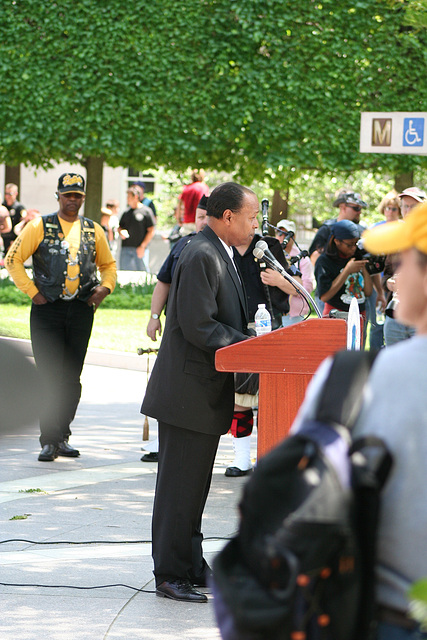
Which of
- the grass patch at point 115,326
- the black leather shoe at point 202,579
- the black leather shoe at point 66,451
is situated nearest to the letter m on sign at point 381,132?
the black leather shoe at point 66,451

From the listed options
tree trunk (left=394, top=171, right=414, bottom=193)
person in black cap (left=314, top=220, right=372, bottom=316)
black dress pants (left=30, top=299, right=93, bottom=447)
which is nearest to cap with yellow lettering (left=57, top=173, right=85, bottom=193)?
black dress pants (left=30, top=299, right=93, bottom=447)

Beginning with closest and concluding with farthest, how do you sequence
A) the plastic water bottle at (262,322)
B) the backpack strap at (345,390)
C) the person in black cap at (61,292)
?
the backpack strap at (345,390)
the plastic water bottle at (262,322)
the person in black cap at (61,292)

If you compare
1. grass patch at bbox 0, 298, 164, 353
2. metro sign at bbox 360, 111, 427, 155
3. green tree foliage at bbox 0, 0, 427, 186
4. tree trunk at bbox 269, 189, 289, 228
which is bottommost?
grass patch at bbox 0, 298, 164, 353

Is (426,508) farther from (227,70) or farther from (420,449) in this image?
(227,70)

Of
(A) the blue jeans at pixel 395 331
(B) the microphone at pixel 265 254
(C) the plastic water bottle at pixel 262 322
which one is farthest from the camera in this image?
(A) the blue jeans at pixel 395 331

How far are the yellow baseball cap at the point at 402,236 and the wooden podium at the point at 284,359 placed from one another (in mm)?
2553

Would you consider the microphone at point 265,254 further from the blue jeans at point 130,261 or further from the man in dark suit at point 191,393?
the blue jeans at point 130,261

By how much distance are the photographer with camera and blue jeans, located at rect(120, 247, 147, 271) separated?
1095cm

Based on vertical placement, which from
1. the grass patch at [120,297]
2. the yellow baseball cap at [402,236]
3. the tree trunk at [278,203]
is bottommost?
the grass patch at [120,297]

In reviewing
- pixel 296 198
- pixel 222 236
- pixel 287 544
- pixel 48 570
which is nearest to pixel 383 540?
pixel 287 544

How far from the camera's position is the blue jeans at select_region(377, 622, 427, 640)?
2.12 metres

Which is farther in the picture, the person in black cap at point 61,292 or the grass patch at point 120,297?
the grass patch at point 120,297

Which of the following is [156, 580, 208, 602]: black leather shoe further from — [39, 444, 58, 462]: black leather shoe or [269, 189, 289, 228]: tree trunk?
[269, 189, 289, 228]: tree trunk

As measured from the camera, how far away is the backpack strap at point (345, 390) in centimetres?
208
